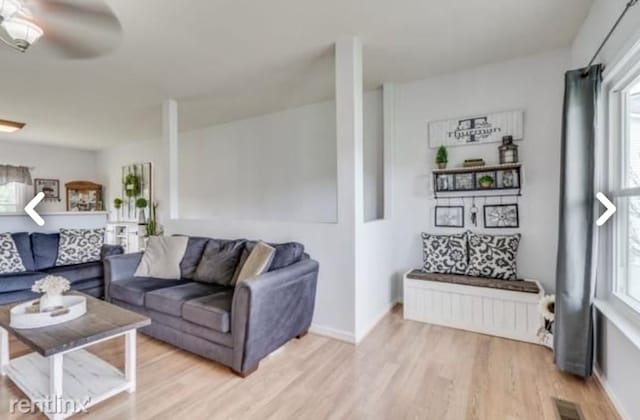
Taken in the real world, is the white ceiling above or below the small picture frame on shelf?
above

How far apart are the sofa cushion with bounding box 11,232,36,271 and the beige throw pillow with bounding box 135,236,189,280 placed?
145 centimetres

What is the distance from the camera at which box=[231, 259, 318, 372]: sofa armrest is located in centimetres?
201

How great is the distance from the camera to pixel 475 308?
2.75m

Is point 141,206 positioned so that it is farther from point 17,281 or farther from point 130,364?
point 130,364

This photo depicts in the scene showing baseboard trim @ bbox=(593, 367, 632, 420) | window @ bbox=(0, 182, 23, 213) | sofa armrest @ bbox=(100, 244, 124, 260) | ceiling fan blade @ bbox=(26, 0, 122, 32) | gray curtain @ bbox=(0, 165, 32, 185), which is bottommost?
baseboard trim @ bbox=(593, 367, 632, 420)

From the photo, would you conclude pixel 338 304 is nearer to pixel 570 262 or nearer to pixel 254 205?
pixel 570 262

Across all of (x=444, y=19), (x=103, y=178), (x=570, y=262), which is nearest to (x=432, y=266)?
(x=570, y=262)

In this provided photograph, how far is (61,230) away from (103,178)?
4.20 metres

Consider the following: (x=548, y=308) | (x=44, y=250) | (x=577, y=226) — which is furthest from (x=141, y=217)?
(x=577, y=226)

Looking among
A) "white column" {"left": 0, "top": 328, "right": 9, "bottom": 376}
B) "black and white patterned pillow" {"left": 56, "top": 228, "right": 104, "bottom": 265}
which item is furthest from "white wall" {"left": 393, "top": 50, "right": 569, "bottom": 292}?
"black and white patterned pillow" {"left": 56, "top": 228, "right": 104, "bottom": 265}

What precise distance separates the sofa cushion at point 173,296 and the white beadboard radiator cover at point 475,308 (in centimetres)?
186

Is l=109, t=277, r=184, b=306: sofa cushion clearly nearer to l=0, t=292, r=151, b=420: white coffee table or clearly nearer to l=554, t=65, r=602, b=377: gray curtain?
l=0, t=292, r=151, b=420: white coffee table

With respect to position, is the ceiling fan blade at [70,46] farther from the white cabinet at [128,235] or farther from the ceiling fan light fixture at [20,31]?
the white cabinet at [128,235]

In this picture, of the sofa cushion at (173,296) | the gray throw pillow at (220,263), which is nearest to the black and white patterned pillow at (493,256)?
the gray throw pillow at (220,263)
